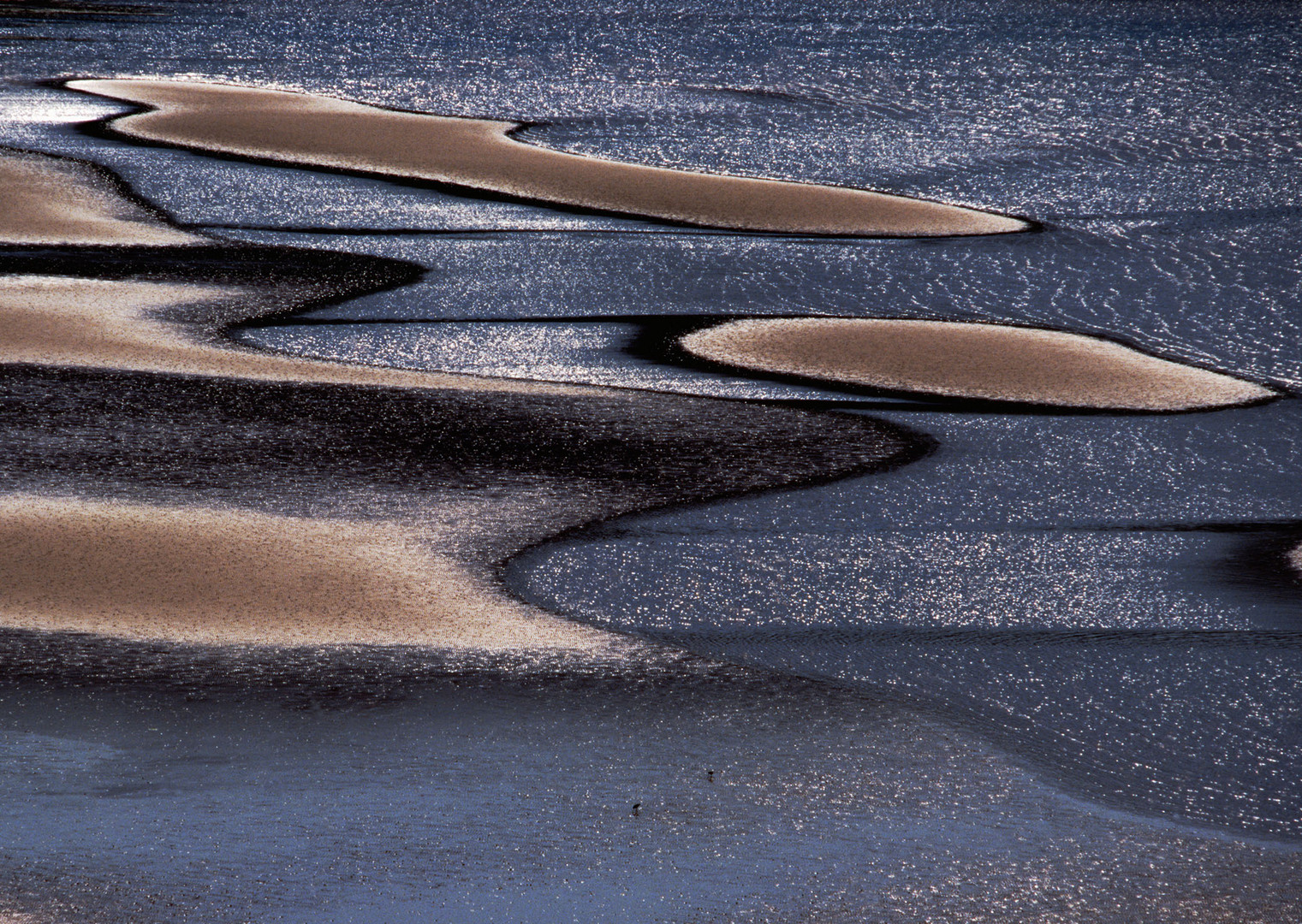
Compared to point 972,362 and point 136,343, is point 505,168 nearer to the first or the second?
point 136,343

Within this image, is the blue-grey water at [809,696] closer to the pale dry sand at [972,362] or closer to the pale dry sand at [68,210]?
the pale dry sand at [972,362]

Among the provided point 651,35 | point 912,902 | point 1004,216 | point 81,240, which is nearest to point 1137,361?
point 1004,216

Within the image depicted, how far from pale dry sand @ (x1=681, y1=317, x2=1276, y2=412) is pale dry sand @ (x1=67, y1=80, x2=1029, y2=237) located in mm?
3340

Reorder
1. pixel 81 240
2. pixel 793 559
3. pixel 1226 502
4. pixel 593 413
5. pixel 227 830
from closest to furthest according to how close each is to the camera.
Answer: pixel 227 830
pixel 793 559
pixel 1226 502
pixel 593 413
pixel 81 240

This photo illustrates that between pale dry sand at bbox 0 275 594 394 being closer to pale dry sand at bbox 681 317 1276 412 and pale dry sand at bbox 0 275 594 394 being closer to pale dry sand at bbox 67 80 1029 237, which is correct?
pale dry sand at bbox 681 317 1276 412

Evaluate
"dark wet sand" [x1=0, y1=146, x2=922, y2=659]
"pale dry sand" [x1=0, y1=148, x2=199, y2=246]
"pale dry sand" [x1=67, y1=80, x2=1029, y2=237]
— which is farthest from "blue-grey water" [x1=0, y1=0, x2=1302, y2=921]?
"pale dry sand" [x1=67, y1=80, x2=1029, y2=237]

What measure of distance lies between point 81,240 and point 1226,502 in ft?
26.0

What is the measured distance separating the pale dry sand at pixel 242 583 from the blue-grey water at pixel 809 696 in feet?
0.89

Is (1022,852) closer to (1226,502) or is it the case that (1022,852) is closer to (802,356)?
(1226,502)

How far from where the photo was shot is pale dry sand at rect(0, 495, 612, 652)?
16.3ft

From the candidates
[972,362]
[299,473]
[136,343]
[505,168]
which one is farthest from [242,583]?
[505,168]

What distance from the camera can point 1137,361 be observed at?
29.3 ft

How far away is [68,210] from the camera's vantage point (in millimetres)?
12344

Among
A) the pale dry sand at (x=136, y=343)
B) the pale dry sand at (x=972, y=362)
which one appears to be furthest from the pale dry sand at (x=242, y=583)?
the pale dry sand at (x=972, y=362)
